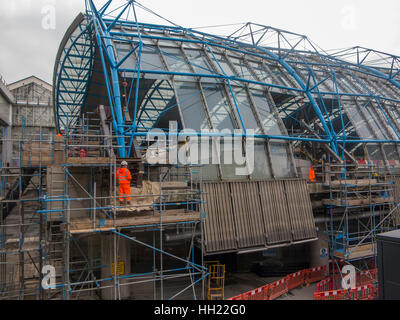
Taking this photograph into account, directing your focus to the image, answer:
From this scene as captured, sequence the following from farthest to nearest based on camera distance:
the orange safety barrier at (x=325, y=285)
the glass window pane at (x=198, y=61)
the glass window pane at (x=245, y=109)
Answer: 1. the glass window pane at (x=198, y=61)
2. the glass window pane at (x=245, y=109)
3. the orange safety barrier at (x=325, y=285)

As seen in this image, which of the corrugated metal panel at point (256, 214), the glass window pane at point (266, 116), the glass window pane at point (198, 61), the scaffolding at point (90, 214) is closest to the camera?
the scaffolding at point (90, 214)

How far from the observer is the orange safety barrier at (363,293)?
15499 millimetres

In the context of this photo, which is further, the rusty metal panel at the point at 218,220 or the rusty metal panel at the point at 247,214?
the rusty metal panel at the point at 247,214

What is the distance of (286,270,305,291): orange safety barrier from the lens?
55.5ft

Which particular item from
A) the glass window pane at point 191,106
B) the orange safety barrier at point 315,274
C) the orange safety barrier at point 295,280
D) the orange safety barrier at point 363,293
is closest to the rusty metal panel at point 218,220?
the glass window pane at point 191,106

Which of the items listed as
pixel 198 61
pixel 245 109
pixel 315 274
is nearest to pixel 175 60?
pixel 198 61

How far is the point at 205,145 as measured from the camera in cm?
1555

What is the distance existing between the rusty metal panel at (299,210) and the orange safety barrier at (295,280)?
2565 mm

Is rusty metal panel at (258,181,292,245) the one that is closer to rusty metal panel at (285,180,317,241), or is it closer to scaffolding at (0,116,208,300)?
rusty metal panel at (285,180,317,241)

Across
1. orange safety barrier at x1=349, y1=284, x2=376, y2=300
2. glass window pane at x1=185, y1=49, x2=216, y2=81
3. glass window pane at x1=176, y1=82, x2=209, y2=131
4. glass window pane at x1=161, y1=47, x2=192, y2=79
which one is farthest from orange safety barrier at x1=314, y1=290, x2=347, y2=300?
glass window pane at x1=185, y1=49, x2=216, y2=81

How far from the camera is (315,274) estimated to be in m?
18.2

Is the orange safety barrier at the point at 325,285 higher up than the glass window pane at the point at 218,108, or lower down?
lower down

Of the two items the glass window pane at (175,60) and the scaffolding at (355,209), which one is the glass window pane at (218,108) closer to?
the glass window pane at (175,60)
